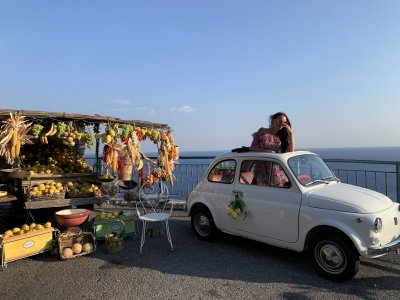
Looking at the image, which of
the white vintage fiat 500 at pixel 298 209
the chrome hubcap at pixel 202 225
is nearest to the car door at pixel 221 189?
the white vintage fiat 500 at pixel 298 209

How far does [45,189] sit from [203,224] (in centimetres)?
351

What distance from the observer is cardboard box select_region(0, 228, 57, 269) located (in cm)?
509

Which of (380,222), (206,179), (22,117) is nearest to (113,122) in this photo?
(22,117)

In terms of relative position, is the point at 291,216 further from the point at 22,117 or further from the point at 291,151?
the point at 22,117

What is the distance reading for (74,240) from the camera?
5684 mm

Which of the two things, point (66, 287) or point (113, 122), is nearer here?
point (66, 287)

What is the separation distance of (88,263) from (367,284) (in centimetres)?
428

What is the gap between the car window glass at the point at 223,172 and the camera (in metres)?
5.70

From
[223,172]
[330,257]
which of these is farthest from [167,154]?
[330,257]

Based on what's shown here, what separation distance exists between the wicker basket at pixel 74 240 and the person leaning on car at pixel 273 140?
326cm

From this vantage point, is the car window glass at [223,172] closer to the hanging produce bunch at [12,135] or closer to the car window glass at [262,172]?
the car window glass at [262,172]

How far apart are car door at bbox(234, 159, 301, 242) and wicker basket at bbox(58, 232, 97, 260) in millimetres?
2718

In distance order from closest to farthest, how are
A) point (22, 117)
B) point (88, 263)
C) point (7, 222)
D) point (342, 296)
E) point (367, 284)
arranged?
point (342, 296)
point (367, 284)
point (88, 263)
point (22, 117)
point (7, 222)

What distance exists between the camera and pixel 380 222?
3988mm
